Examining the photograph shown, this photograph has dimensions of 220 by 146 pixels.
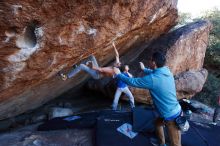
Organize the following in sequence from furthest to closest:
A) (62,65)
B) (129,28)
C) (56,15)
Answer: (129,28), (62,65), (56,15)

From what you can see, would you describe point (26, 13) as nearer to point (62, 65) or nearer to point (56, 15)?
point (56, 15)

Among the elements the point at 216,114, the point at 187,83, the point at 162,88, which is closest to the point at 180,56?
the point at 187,83

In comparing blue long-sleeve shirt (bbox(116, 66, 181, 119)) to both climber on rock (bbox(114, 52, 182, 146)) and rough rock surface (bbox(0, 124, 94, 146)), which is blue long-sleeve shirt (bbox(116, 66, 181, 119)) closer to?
climber on rock (bbox(114, 52, 182, 146))

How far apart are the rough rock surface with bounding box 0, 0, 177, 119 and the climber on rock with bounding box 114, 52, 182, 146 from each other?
1.34 meters

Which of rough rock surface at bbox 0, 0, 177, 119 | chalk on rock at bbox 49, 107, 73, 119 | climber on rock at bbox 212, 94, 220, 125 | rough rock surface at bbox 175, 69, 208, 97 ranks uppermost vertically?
rough rock surface at bbox 0, 0, 177, 119

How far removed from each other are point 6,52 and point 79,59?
2.13m

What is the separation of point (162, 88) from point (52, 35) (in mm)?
2222

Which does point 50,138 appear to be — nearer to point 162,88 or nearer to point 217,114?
point 162,88

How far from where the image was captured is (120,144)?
6.93m

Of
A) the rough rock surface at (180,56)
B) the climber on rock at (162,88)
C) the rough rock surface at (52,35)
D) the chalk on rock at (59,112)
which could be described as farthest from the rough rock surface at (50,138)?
the rough rock surface at (180,56)

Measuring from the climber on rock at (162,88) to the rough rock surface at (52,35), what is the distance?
4.41ft

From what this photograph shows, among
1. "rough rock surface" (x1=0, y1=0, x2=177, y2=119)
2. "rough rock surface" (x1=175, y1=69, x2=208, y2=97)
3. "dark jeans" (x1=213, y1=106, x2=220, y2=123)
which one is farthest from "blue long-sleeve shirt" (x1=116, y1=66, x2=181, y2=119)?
"rough rock surface" (x1=175, y1=69, x2=208, y2=97)

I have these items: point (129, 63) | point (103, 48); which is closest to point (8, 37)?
point (103, 48)

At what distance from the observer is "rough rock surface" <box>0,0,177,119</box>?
552 cm
